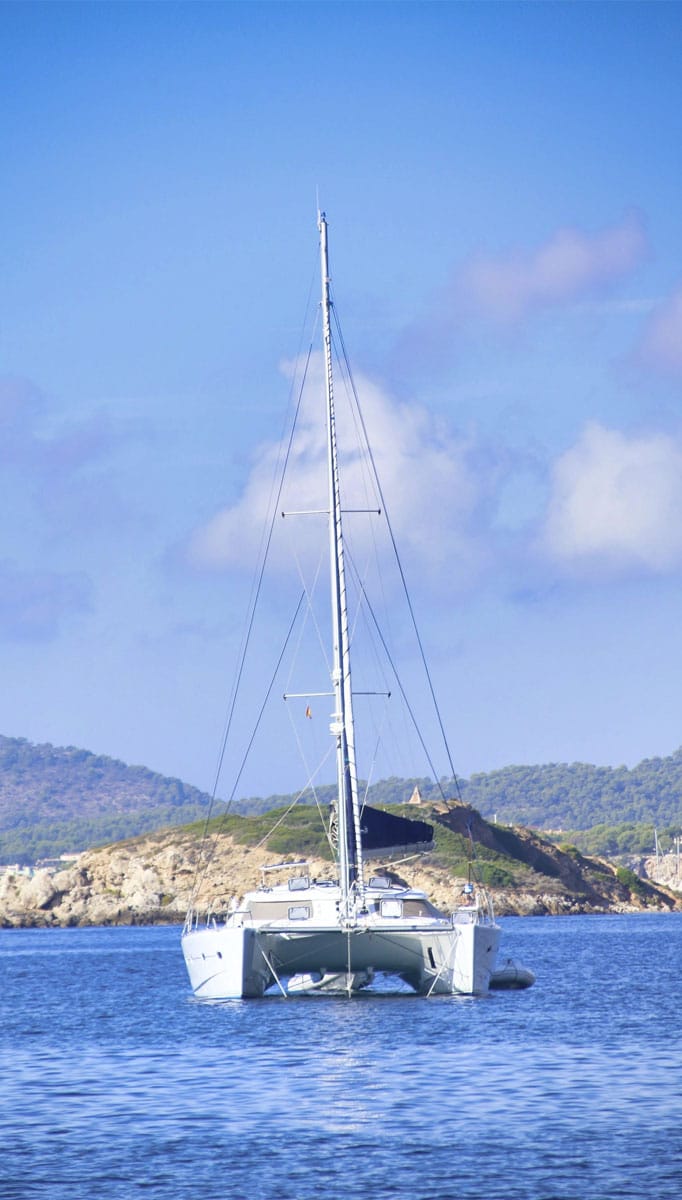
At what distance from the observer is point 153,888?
153 m

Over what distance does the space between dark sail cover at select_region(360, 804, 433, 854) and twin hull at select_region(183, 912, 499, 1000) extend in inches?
175

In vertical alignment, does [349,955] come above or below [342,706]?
below

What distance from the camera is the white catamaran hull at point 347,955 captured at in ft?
148

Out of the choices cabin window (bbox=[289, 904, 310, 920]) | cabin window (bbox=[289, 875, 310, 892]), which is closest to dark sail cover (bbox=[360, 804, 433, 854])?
cabin window (bbox=[289, 875, 310, 892])

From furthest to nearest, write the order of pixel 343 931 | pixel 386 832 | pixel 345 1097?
pixel 386 832 → pixel 343 931 → pixel 345 1097

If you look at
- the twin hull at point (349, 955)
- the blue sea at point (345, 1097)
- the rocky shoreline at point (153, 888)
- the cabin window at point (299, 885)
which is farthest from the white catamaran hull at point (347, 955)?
the rocky shoreline at point (153, 888)

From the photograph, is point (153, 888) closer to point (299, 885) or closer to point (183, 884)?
point (183, 884)

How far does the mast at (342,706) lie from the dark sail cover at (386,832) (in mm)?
1344

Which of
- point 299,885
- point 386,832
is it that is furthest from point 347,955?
point 386,832

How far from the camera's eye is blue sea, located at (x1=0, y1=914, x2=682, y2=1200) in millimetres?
21719

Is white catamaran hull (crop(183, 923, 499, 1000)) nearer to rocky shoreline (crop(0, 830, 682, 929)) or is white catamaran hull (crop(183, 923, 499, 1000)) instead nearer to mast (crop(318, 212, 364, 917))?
mast (crop(318, 212, 364, 917))

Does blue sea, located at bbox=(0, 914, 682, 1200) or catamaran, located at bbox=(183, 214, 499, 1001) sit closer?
blue sea, located at bbox=(0, 914, 682, 1200)

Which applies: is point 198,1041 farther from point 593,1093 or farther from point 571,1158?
point 571,1158

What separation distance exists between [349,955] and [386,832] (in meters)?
6.20
